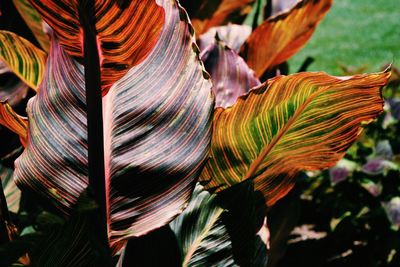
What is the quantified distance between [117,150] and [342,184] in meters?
1.77

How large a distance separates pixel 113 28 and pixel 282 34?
0.76 metres

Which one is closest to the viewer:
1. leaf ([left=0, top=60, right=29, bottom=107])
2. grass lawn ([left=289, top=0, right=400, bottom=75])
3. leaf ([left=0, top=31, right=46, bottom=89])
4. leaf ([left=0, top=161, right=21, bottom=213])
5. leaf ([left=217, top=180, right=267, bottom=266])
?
leaf ([left=217, top=180, right=267, bottom=266])

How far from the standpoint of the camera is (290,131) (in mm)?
1252

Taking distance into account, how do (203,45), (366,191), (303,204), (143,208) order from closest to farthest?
(143,208) → (203,45) → (366,191) → (303,204)

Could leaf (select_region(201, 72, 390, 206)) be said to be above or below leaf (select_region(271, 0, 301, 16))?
below

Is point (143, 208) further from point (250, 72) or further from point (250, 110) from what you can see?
point (250, 72)

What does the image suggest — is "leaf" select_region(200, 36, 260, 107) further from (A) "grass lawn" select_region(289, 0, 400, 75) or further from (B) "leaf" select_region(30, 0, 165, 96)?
(A) "grass lawn" select_region(289, 0, 400, 75)

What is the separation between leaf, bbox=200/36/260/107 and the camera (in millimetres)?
1474

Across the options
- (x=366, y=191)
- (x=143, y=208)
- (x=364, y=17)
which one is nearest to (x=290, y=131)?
(x=143, y=208)

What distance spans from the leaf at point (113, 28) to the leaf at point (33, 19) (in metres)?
0.69

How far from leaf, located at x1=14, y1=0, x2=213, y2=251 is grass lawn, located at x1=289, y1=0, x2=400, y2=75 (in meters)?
4.51

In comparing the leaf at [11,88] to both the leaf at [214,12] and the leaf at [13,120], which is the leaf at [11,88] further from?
the leaf at [214,12]

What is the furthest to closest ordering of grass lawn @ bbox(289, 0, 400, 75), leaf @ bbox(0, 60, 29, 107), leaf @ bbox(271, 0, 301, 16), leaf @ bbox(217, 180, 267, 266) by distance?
1. grass lawn @ bbox(289, 0, 400, 75)
2. leaf @ bbox(271, 0, 301, 16)
3. leaf @ bbox(0, 60, 29, 107)
4. leaf @ bbox(217, 180, 267, 266)

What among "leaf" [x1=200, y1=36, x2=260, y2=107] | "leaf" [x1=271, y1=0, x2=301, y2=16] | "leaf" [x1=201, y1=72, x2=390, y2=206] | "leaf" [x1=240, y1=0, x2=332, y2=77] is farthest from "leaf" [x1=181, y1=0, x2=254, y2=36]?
"leaf" [x1=201, y1=72, x2=390, y2=206]
